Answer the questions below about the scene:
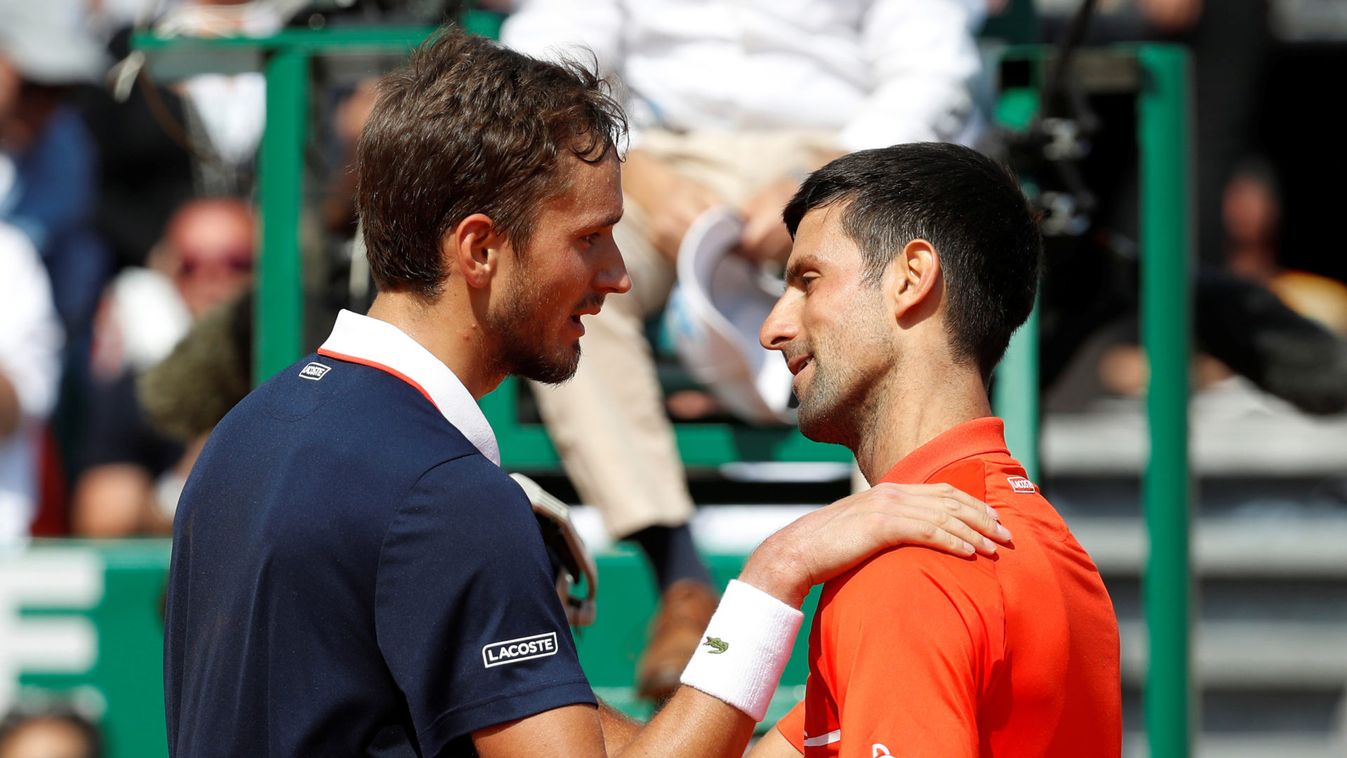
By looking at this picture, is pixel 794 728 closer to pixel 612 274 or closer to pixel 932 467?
pixel 932 467

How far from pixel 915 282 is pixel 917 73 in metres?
1.71

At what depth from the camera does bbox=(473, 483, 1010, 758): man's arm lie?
1.60m

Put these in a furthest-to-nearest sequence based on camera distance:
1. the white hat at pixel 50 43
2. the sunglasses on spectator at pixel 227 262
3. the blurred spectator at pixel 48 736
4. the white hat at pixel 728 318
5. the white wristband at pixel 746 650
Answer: the white hat at pixel 50 43, the sunglasses on spectator at pixel 227 262, the blurred spectator at pixel 48 736, the white hat at pixel 728 318, the white wristband at pixel 746 650

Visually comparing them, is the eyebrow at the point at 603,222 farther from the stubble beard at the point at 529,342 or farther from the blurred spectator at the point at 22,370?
the blurred spectator at the point at 22,370

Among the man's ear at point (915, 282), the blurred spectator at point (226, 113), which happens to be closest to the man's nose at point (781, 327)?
the man's ear at point (915, 282)

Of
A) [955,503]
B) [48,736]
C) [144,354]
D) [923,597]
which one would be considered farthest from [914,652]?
[144,354]

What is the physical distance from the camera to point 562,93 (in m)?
1.84

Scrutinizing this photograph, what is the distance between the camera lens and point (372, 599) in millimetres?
1622

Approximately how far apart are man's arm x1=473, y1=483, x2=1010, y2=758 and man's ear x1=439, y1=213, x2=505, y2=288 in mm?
435

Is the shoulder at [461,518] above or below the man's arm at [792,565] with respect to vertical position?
above

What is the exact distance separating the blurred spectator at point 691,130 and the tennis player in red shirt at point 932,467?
1225mm

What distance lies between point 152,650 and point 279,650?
266 centimetres

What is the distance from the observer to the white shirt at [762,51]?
3.52 m

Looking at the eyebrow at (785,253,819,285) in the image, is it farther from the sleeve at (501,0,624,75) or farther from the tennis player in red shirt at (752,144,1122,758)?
the sleeve at (501,0,624,75)
